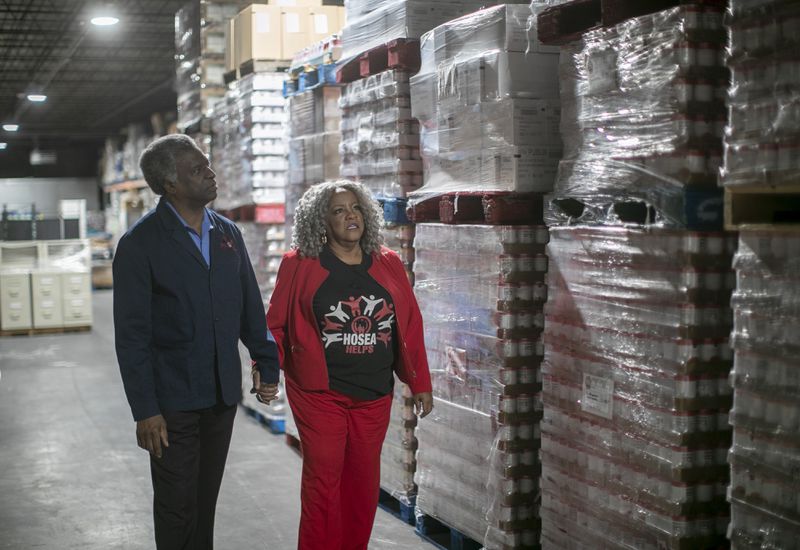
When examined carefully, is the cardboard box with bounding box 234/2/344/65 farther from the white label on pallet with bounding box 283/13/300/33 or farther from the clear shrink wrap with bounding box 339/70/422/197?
the clear shrink wrap with bounding box 339/70/422/197

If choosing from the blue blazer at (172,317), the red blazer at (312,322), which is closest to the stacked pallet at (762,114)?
the red blazer at (312,322)

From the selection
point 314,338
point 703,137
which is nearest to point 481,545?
point 314,338

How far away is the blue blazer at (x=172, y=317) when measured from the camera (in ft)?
12.5

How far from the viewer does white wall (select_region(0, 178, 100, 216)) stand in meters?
43.8

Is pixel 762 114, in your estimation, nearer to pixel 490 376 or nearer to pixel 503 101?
pixel 503 101

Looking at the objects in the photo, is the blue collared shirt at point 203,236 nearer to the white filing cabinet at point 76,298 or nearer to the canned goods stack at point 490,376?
the canned goods stack at point 490,376

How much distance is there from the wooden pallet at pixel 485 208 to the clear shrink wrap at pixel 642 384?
35 centimetres

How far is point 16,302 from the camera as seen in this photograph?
53.8 feet

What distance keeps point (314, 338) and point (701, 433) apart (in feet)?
5.56

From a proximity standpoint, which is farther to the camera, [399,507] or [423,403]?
[399,507]

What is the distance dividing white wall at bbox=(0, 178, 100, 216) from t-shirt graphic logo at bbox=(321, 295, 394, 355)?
4153cm

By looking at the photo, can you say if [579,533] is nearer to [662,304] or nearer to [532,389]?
[532,389]

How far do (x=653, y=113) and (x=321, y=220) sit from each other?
5.12 feet

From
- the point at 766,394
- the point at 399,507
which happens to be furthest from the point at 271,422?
the point at 766,394
